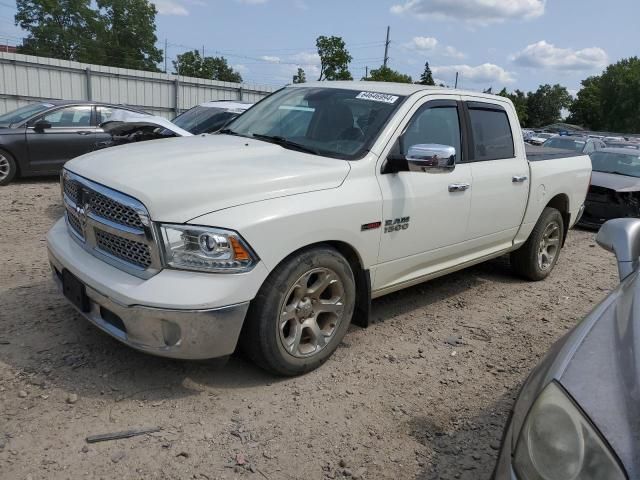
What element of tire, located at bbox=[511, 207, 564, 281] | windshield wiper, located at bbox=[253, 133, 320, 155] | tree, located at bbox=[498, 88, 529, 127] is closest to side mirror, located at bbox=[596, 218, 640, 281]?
windshield wiper, located at bbox=[253, 133, 320, 155]

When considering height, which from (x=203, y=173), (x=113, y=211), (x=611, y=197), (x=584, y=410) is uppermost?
(x=203, y=173)

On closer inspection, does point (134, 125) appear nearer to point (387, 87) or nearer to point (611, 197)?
point (387, 87)

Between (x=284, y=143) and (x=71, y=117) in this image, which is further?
(x=71, y=117)

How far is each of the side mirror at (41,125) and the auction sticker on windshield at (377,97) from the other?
23.6ft

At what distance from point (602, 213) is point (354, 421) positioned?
8193mm

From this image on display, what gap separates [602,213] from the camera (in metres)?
9.61

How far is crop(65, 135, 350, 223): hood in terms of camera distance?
294 cm

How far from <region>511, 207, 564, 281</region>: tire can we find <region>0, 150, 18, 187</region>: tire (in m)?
7.93

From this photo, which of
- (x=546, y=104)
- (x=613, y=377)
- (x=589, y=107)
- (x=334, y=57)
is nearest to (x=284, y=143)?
(x=613, y=377)

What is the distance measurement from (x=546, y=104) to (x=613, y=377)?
368ft

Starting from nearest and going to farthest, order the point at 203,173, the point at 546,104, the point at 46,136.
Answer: the point at 203,173, the point at 46,136, the point at 546,104

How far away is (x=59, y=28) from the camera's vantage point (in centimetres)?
5781

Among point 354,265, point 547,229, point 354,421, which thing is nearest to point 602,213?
point 547,229

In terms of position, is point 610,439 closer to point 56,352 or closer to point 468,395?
point 468,395
